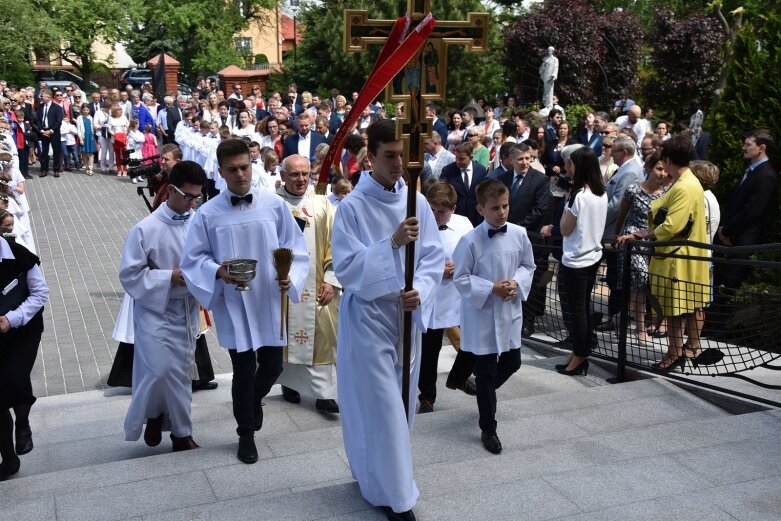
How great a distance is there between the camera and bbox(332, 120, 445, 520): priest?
4.66 metres

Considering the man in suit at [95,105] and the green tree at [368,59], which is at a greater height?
the green tree at [368,59]

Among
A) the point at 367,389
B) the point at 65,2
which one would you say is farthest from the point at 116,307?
the point at 65,2

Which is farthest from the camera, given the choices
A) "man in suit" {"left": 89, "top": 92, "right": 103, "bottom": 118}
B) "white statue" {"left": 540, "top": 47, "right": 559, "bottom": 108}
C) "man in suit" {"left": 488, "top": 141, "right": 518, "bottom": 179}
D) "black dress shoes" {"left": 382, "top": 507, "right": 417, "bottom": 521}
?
"man in suit" {"left": 89, "top": 92, "right": 103, "bottom": 118}

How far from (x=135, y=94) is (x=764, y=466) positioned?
70.4ft

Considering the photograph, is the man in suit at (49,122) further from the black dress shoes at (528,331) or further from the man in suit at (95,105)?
the black dress shoes at (528,331)

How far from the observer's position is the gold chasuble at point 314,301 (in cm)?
722

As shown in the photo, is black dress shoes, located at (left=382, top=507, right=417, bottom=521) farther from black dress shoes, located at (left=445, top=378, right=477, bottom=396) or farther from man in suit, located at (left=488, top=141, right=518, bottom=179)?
man in suit, located at (left=488, top=141, right=518, bottom=179)

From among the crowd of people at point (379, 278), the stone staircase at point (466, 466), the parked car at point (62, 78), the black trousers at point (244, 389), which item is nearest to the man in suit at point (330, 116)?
the crowd of people at point (379, 278)

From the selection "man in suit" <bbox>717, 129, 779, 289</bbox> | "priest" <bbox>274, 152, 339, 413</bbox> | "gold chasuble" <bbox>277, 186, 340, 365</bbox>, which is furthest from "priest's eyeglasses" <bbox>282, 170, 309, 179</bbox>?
"man in suit" <bbox>717, 129, 779, 289</bbox>

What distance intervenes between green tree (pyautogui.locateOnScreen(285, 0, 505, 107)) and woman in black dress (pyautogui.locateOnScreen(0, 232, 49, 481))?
2630 cm

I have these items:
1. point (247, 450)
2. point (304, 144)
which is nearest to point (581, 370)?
point (247, 450)

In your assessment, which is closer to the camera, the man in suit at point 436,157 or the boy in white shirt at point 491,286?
the boy in white shirt at point 491,286

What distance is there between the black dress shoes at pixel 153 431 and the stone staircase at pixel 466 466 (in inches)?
8.9

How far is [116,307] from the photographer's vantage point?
11414mm
